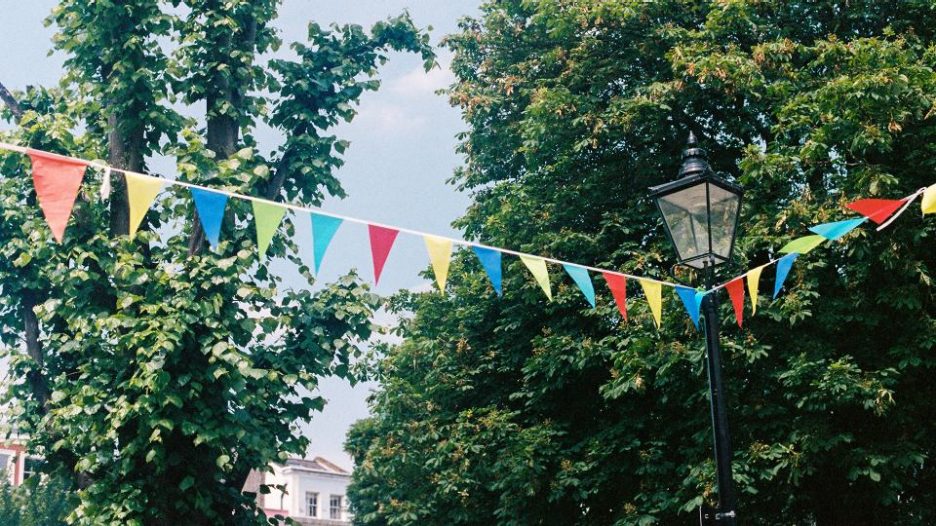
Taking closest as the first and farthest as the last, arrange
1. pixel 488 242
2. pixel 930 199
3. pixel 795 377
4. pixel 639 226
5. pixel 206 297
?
pixel 930 199 → pixel 795 377 → pixel 206 297 → pixel 639 226 → pixel 488 242

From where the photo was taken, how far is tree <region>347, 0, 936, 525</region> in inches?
518

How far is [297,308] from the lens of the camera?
15.3 m

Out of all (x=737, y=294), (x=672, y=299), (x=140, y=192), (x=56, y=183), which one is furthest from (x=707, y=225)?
(x=672, y=299)

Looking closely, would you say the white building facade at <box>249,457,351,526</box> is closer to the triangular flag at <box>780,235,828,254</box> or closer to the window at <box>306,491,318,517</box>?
the window at <box>306,491,318,517</box>

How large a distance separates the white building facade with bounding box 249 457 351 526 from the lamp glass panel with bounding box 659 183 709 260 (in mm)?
60902

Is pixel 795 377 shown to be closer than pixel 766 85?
Yes

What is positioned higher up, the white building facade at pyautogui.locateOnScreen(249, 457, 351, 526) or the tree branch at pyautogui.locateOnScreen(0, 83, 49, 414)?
the white building facade at pyautogui.locateOnScreen(249, 457, 351, 526)

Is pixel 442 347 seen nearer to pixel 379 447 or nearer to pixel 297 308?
pixel 379 447

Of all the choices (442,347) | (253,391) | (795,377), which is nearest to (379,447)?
(442,347)

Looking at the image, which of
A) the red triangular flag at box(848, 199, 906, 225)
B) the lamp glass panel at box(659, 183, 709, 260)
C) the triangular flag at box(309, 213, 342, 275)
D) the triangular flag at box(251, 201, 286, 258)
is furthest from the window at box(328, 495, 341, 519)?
the lamp glass panel at box(659, 183, 709, 260)

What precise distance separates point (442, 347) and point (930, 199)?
1226 centimetres

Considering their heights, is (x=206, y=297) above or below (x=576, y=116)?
below

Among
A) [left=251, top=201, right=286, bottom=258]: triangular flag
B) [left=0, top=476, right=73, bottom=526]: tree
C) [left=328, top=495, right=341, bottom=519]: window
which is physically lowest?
[left=0, top=476, right=73, bottom=526]: tree

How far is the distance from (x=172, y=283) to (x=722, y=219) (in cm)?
846
